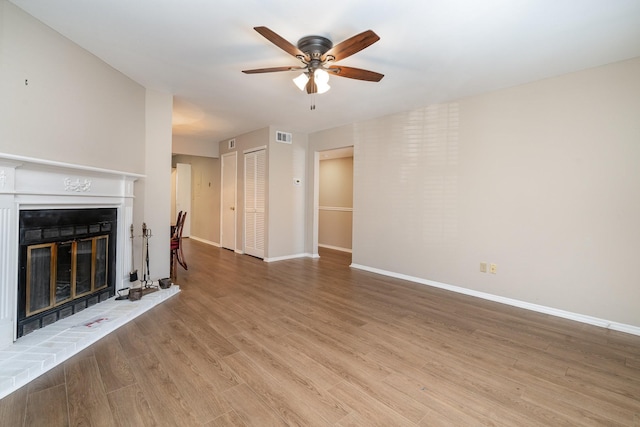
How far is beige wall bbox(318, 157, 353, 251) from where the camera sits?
6.79 meters

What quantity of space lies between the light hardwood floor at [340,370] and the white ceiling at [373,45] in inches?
102

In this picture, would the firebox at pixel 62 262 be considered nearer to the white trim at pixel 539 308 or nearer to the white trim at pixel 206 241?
the white trim at pixel 539 308

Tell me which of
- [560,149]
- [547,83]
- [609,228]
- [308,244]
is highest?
[547,83]

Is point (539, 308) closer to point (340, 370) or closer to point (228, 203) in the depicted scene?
point (340, 370)

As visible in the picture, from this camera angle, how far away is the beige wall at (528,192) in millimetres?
2736

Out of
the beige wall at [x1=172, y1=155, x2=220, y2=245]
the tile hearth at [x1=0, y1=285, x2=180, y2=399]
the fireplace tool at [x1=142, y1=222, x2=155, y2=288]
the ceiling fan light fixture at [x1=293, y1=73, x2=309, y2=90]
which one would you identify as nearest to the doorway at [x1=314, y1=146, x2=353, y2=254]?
the beige wall at [x1=172, y1=155, x2=220, y2=245]

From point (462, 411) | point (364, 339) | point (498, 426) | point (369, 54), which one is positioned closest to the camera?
point (498, 426)

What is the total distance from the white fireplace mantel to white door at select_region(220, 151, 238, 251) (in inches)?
133

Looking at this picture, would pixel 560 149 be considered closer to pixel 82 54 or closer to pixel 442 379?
pixel 442 379

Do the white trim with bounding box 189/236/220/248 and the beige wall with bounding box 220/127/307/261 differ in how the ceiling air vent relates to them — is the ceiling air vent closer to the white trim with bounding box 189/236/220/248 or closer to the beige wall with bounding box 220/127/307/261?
the beige wall with bounding box 220/127/307/261

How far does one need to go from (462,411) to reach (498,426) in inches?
6.9

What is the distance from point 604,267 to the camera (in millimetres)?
2797

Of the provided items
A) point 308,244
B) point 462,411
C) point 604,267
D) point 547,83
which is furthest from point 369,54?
point 308,244

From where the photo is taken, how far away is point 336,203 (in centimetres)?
709
